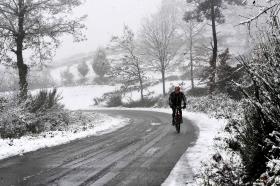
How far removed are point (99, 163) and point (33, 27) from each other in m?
16.1

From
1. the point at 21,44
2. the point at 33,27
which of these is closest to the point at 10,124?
the point at 21,44

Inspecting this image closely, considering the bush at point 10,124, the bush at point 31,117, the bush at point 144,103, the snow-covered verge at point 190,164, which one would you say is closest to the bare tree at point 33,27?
the bush at point 31,117

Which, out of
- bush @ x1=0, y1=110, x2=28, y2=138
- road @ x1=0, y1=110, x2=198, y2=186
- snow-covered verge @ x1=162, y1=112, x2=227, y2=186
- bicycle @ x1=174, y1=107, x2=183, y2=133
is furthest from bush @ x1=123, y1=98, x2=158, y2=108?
snow-covered verge @ x1=162, y1=112, x2=227, y2=186

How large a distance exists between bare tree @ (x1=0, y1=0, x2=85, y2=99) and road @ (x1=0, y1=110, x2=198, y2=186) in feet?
36.0

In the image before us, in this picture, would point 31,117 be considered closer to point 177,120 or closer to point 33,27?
point 177,120

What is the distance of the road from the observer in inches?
296

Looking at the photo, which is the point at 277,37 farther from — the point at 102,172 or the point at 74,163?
the point at 74,163

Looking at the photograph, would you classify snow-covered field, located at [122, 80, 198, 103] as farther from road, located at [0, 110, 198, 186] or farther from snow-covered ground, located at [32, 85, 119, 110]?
road, located at [0, 110, 198, 186]

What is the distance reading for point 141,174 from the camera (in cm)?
791

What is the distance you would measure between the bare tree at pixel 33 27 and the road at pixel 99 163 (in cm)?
1098

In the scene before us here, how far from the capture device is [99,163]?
9.20m

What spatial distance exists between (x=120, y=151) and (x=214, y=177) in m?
4.54

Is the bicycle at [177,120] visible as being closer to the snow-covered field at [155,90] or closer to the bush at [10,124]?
the bush at [10,124]

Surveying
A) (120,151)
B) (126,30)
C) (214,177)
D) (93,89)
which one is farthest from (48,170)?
(93,89)
